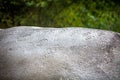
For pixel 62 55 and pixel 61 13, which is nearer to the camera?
pixel 62 55

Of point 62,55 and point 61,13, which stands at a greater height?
point 62,55

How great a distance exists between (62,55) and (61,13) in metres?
1.50

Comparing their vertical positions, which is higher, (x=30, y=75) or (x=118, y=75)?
(x=118, y=75)

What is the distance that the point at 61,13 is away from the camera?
341 centimetres

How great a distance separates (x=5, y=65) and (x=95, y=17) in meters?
1.56

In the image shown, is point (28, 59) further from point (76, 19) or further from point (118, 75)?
point (76, 19)

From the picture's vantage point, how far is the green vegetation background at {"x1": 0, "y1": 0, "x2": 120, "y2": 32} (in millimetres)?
3320

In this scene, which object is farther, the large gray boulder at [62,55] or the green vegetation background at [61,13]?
the green vegetation background at [61,13]

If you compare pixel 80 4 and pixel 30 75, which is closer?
pixel 30 75

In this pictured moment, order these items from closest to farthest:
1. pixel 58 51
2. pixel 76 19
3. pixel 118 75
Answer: pixel 118 75
pixel 58 51
pixel 76 19

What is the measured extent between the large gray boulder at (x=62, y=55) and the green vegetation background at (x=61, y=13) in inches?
48.0

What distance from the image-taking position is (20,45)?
6.90ft

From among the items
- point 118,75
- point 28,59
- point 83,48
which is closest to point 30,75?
point 28,59

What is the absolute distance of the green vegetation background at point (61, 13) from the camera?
3.32m
